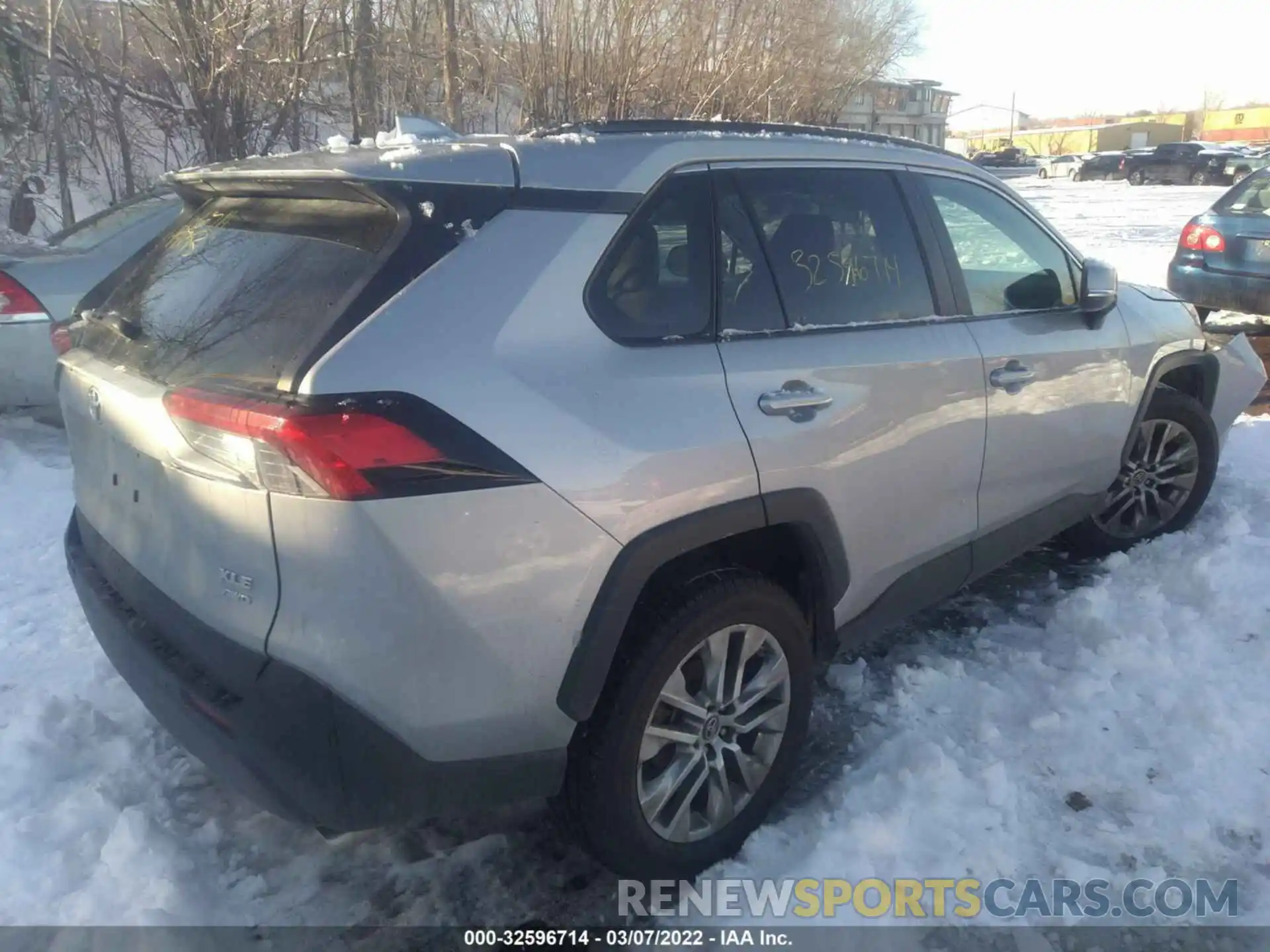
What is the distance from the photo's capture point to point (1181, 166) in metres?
38.9

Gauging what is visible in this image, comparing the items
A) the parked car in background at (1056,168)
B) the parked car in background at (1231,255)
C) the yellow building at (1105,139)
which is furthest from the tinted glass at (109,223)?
the yellow building at (1105,139)

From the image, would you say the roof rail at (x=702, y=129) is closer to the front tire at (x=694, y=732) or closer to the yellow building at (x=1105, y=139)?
the front tire at (x=694, y=732)

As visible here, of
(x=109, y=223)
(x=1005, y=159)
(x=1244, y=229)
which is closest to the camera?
(x=109, y=223)

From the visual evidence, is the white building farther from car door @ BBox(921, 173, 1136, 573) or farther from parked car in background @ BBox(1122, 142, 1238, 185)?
car door @ BBox(921, 173, 1136, 573)

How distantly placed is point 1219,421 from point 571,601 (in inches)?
161

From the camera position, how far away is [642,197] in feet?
7.96

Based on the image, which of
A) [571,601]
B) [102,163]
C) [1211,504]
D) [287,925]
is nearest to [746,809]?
[571,601]

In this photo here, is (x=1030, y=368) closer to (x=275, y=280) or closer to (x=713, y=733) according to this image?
(x=713, y=733)

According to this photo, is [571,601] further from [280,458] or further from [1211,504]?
[1211,504]

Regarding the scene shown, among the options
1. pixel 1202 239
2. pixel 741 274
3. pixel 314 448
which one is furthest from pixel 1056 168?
pixel 314 448

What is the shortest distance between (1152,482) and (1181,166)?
4157cm

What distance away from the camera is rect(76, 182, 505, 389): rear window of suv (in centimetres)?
203

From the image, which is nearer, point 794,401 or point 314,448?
point 314,448

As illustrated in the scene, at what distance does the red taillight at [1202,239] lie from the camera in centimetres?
859
